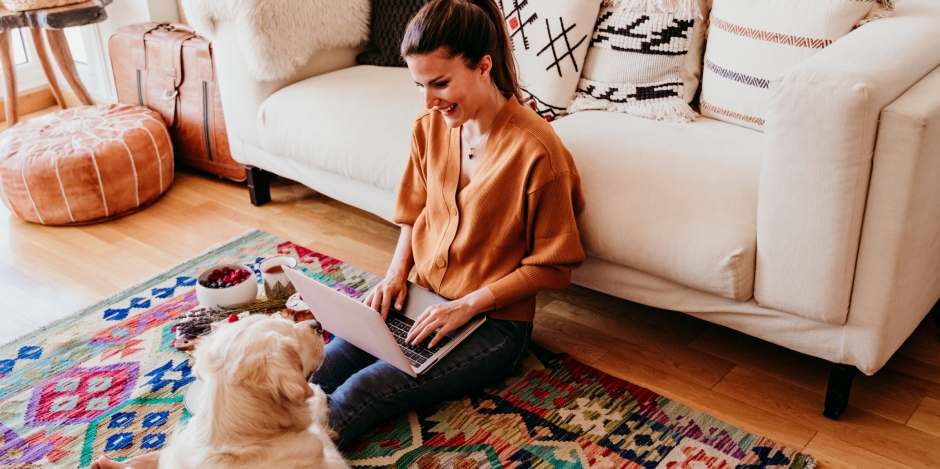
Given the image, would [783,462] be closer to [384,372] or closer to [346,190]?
[384,372]

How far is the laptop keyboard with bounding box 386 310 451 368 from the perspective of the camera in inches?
65.2

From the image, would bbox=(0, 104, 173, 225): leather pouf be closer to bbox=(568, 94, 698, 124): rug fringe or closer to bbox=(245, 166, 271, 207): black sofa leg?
bbox=(245, 166, 271, 207): black sofa leg

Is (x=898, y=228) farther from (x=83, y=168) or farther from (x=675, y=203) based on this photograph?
(x=83, y=168)

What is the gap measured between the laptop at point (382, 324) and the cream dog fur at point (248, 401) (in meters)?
0.26

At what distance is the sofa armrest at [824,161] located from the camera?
1.40 meters

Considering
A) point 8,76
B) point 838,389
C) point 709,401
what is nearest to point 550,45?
point 709,401

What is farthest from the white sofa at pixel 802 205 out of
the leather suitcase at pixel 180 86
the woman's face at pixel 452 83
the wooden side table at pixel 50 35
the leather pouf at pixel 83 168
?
the wooden side table at pixel 50 35

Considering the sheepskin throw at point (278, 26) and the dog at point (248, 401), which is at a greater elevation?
the sheepskin throw at point (278, 26)

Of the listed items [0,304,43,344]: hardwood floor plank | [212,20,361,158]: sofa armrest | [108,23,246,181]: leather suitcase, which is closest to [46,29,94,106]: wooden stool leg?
[108,23,246,181]: leather suitcase

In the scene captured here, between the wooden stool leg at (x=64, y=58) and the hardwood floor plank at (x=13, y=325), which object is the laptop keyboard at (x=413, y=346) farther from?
the wooden stool leg at (x=64, y=58)

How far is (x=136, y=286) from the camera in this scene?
2.31 meters

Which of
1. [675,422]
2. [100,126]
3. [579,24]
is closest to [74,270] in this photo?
[100,126]

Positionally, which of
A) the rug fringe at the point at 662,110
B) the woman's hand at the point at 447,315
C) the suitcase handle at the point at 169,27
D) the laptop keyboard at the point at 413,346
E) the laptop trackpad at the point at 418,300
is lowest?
the laptop keyboard at the point at 413,346

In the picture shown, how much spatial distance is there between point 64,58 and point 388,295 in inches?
100
